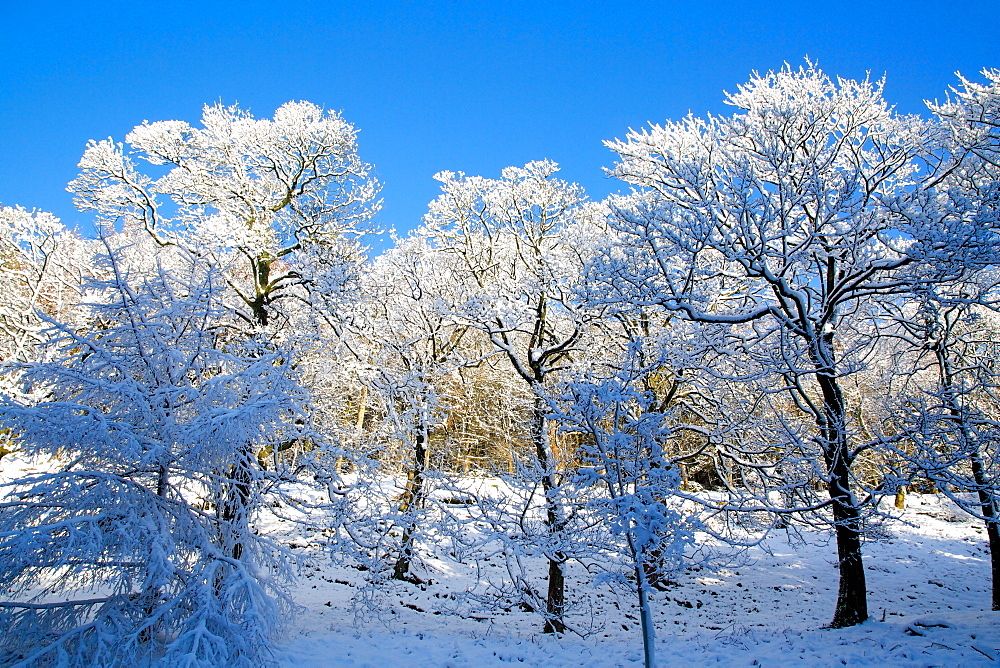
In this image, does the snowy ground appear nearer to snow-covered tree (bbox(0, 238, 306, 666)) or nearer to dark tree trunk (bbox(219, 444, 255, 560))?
dark tree trunk (bbox(219, 444, 255, 560))

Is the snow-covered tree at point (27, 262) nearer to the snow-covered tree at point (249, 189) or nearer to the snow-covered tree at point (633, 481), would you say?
the snow-covered tree at point (249, 189)

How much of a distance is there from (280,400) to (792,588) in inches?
525

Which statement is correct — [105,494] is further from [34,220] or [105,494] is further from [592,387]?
[34,220]

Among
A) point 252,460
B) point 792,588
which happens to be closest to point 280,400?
point 252,460

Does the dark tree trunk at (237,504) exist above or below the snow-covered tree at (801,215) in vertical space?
below

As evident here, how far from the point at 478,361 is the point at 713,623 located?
277 inches

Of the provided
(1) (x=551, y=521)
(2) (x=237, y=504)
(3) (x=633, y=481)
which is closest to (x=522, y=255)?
(1) (x=551, y=521)

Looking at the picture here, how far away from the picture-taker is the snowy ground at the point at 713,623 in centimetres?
710

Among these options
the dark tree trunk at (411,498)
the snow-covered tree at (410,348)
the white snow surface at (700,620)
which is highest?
the snow-covered tree at (410,348)

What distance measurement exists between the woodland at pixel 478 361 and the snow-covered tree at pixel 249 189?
6 centimetres

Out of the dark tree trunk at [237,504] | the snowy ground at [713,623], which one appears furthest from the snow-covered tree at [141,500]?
the snowy ground at [713,623]

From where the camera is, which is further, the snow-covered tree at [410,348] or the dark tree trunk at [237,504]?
the snow-covered tree at [410,348]

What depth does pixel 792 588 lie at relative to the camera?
502 inches

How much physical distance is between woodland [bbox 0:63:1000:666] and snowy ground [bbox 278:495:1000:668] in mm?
611
